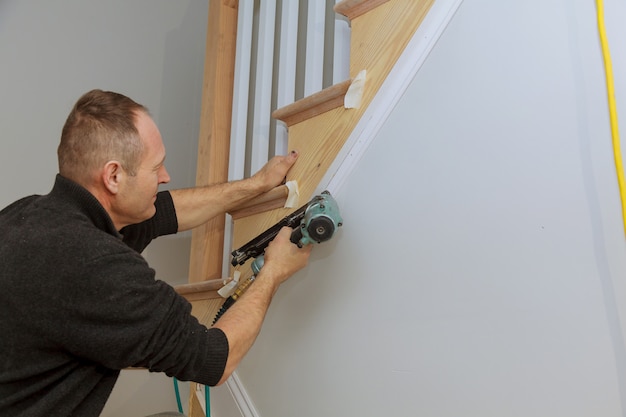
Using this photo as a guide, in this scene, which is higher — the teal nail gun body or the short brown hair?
the short brown hair

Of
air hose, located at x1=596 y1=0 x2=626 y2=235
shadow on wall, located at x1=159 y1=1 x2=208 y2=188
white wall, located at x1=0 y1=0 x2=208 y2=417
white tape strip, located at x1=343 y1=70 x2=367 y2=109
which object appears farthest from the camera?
shadow on wall, located at x1=159 y1=1 x2=208 y2=188

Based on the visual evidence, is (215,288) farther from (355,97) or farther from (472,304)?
(472,304)

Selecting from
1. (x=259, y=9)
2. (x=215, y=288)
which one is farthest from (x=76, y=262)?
(x=259, y=9)

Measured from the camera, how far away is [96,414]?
1238 millimetres

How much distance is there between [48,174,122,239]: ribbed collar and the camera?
4.10ft

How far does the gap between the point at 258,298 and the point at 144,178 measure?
1.30 feet

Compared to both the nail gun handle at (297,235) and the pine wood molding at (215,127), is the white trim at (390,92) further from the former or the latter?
the pine wood molding at (215,127)

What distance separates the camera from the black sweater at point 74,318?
1110mm

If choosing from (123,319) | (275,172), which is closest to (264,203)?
(275,172)

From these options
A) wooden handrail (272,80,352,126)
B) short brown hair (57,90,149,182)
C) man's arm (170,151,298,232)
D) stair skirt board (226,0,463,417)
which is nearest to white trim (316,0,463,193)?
stair skirt board (226,0,463,417)

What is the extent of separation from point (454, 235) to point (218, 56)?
1337 millimetres

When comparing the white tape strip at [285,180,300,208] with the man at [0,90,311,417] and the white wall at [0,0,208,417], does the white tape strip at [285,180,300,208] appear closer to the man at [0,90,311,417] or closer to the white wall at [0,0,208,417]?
the man at [0,90,311,417]

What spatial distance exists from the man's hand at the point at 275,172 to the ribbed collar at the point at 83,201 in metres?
0.52

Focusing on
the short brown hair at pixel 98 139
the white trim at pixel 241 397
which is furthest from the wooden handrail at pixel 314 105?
the white trim at pixel 241 397
